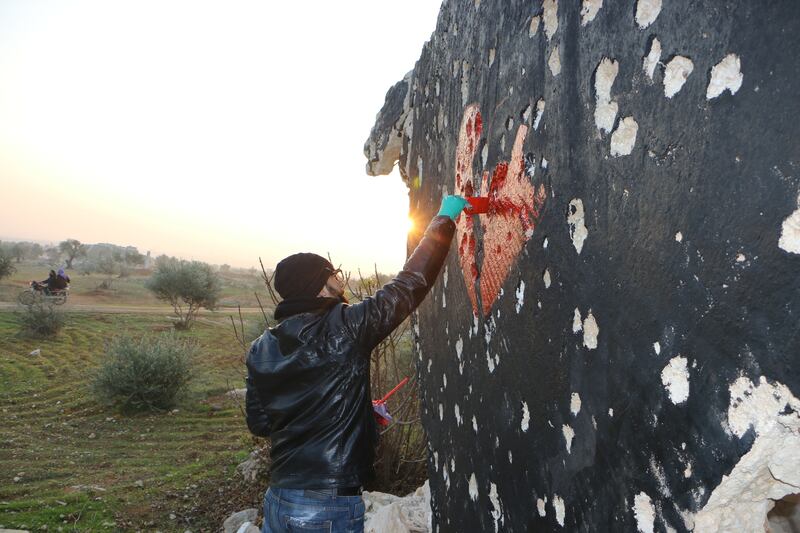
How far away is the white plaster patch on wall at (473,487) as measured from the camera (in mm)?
2150

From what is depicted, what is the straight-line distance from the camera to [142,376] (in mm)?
9109

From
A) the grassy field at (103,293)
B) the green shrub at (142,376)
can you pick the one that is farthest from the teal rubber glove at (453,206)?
the grassy field at (103,293)

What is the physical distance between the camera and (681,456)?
1.05 m

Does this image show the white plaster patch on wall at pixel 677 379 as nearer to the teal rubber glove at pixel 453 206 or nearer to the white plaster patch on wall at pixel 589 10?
the white plaster patch on wall at pixel 589 10

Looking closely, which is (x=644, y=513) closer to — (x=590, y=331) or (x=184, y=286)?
(x=590, y=331)

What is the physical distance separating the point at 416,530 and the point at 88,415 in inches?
295

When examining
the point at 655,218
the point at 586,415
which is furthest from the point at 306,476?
the point at 655,218

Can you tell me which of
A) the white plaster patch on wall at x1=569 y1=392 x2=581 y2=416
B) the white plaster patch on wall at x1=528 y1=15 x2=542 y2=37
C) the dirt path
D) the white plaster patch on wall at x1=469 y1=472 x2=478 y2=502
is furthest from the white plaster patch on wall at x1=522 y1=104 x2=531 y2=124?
the dirt path

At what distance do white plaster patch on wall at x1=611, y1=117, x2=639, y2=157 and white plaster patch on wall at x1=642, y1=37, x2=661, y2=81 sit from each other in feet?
0.36

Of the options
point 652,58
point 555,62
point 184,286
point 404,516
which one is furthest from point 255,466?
point 184,286

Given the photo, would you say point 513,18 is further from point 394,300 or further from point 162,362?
point 162,362

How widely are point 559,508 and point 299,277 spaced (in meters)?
1.27

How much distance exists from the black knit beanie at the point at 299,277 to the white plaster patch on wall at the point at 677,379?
1.41m

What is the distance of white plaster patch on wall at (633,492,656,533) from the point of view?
112 cm
